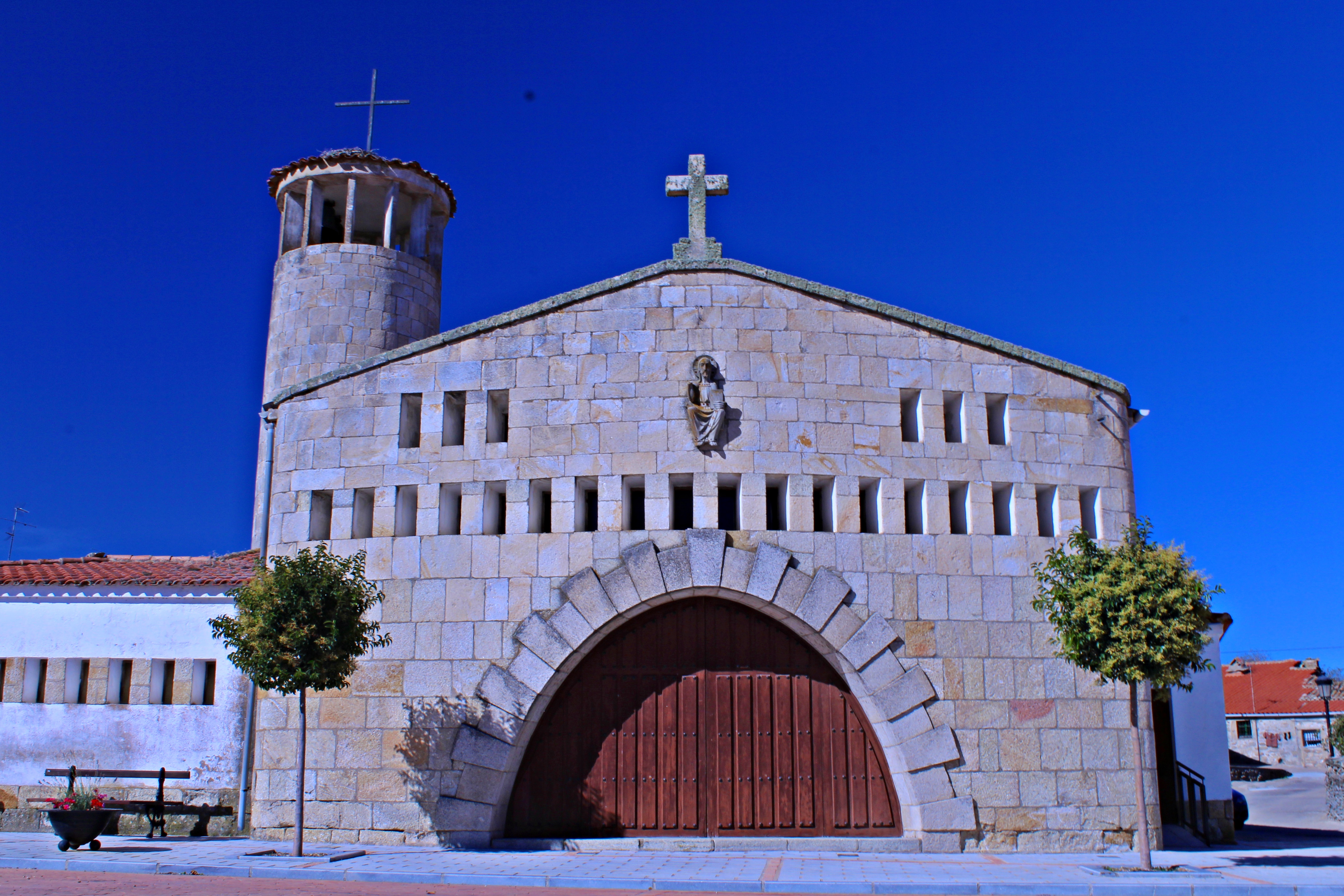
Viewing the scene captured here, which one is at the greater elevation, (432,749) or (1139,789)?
(432,749)

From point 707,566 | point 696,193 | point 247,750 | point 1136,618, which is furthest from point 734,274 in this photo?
point 247,750

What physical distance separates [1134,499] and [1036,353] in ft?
8.03

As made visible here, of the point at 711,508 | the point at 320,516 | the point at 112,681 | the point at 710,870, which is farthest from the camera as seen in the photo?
the point at 112,681

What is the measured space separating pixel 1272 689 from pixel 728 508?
37.7 meters

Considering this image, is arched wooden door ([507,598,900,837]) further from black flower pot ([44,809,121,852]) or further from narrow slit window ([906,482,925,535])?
black flower pot ([44,809,121,852])

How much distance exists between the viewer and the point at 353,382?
14.0 metres

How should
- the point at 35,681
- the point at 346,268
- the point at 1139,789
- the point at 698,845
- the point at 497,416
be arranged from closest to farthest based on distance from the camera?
the point at 1139,789
the point at 698,845
the point at 497,416
the point at 35,681
the point at 346,268

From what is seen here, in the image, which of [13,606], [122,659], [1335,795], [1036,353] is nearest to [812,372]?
[1036,353]

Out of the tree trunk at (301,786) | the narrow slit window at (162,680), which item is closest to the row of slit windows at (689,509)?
the tree trunk at (301,786)

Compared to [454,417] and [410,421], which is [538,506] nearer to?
[454,417]

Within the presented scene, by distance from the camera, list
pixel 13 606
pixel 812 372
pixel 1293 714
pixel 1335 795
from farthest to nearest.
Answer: pixel 1293 714 → pixel 1335 795 → pixel 13 606 → pixel 812 372

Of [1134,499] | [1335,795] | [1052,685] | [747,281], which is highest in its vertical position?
[747,281]

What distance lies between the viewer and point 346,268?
17.8 meters

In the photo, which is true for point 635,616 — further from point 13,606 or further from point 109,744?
point 13,606
